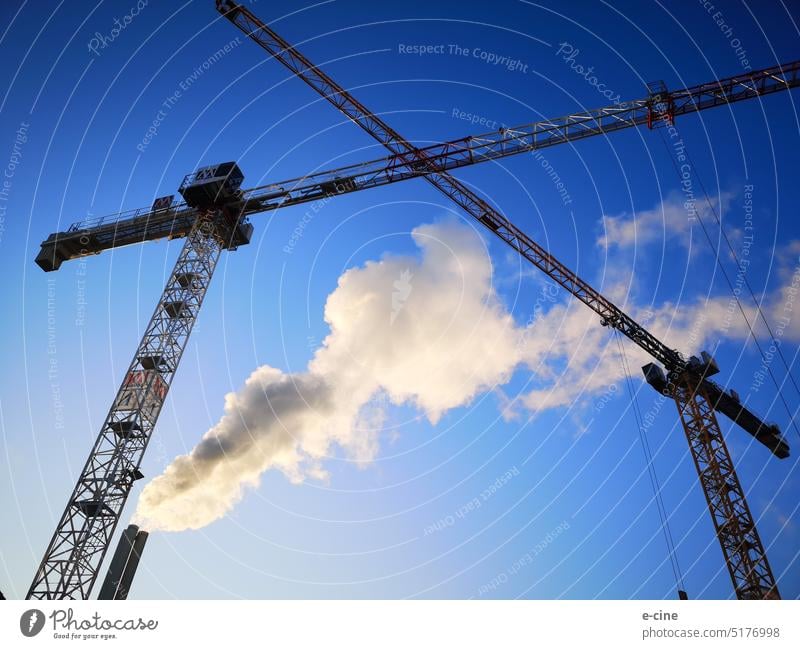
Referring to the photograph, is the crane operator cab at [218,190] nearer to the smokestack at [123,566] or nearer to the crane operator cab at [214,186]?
the crane operator cab at [214,186]

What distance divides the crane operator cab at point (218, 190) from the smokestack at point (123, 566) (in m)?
32.0

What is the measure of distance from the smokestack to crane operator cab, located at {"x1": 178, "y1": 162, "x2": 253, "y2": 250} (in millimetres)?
31991

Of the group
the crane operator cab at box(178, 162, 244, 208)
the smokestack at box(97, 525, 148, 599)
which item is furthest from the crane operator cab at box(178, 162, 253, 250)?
the smokestack at box(97, 525, 148, 599)

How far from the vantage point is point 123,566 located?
6.66 metres

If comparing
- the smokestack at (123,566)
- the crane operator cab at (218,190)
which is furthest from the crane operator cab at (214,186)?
the smokestack at (123,566)

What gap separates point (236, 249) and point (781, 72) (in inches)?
1371

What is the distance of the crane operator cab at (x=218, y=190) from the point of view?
35522 mm

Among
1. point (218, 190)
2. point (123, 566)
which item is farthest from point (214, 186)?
point (123, 566)

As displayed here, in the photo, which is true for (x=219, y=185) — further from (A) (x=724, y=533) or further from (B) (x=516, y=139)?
(A) (x=724, y=533)

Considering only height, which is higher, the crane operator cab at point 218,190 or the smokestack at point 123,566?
the crane operator cab at point 218,190

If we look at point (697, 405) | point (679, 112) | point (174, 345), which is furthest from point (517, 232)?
point (174, 345)

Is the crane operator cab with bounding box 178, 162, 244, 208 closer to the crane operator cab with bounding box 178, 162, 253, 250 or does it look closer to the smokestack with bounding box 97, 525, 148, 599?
the crane operator cab with bounding box 178, 162, 253, 250

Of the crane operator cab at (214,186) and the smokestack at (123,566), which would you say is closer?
the smokestack at (123,566)

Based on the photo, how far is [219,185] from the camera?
3544 cm
